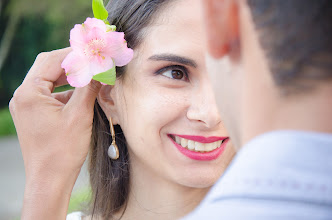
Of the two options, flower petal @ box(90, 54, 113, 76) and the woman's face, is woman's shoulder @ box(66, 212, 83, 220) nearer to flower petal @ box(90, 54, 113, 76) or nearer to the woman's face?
the woman's face

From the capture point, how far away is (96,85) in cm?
236

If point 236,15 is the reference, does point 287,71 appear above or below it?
below

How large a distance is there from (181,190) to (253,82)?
1583mm

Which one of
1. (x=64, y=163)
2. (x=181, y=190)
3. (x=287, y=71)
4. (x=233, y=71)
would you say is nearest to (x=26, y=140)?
(x=64, y=163)

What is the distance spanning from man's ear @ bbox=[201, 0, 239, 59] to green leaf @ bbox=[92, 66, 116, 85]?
3.98 ft

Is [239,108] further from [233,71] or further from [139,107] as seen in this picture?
[139,107]

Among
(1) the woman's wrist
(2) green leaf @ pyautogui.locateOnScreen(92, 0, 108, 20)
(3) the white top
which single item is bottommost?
(1) the woman's wrist

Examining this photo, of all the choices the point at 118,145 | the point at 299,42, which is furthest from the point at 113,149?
the point at 299,42

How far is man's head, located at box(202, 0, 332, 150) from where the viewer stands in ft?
3.18

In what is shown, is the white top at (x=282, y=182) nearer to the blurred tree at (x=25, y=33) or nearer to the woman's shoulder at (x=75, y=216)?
the woman's shoulder at (x=75, y=216)

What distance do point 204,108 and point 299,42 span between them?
4.37 feet

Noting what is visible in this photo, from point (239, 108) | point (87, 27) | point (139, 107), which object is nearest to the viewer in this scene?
point (239, 108)

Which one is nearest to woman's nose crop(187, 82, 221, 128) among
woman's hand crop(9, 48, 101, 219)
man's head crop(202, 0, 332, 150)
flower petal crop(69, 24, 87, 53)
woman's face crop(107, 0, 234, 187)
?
woman's face crop(107, 0, 234, 187)

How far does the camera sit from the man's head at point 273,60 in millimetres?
968
